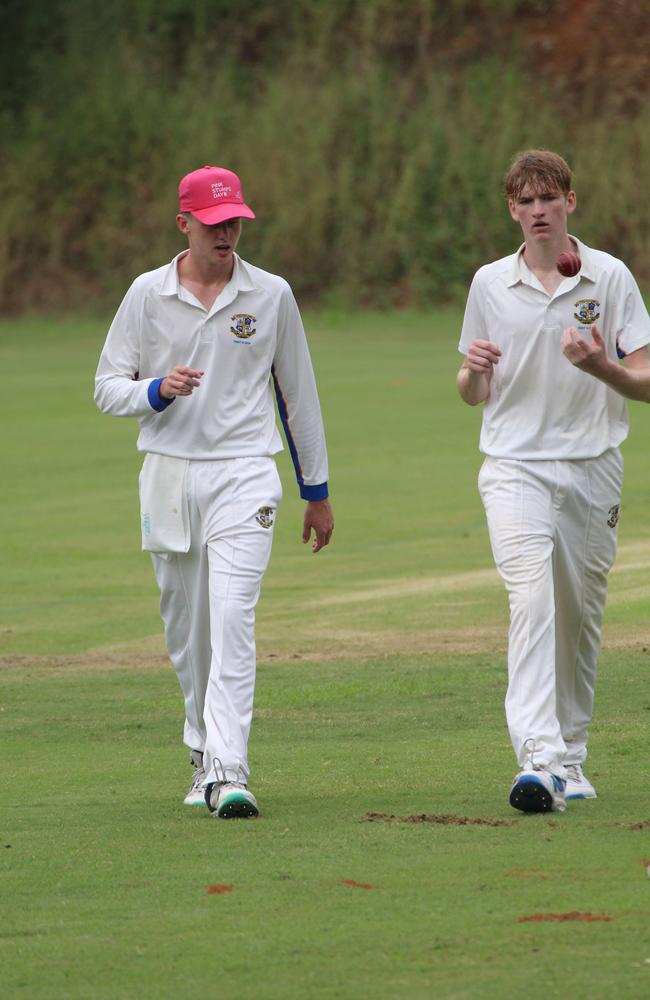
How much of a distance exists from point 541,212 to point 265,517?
4.90ft

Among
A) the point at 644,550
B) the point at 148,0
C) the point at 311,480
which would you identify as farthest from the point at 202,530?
the point at 148,0

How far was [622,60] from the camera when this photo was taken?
1697 inches

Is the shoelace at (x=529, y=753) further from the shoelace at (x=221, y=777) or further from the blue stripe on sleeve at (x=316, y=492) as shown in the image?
the blue stripe on sleeve at (x=316, y=492)

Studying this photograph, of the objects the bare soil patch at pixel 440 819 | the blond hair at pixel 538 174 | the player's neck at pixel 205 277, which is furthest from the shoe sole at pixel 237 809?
the blond hair at pixel 538 174

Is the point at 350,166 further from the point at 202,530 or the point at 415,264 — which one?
the point at 202,530

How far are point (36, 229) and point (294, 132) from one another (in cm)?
654

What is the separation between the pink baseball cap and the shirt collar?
983 mm

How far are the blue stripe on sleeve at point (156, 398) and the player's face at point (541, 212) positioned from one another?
1423 mm

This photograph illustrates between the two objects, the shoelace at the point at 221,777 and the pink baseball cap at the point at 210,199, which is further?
the pink baseball cap at the point at 210,199

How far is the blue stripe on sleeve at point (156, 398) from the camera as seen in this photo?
22.5ft

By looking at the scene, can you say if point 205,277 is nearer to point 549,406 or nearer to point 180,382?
point 180,382

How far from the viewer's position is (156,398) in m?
6.88

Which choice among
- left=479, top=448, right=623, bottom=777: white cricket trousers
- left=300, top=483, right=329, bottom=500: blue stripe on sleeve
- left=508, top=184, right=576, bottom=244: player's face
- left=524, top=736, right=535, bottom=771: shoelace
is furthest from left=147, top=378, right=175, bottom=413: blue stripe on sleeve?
left=524, top=736, right=535, bottom=771: shoelace

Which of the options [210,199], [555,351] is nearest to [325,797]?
[555,351]
